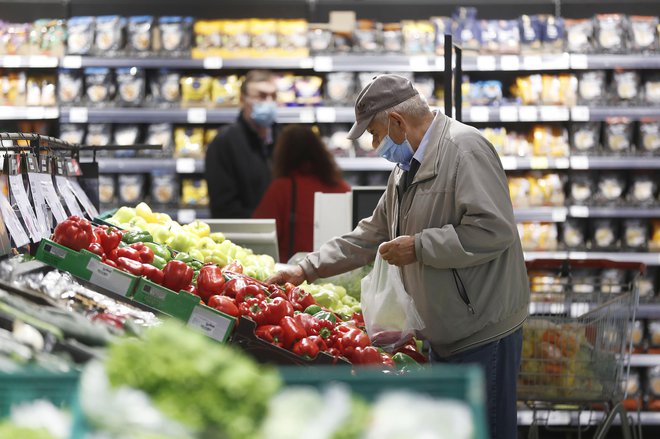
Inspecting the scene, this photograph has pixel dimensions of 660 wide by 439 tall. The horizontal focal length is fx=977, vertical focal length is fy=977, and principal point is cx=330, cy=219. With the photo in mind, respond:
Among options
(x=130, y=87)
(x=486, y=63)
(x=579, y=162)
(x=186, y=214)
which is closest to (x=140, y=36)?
(x=130, y=87)

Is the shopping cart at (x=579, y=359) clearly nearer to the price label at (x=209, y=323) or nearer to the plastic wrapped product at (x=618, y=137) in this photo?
the price label at (x=209, y=323)

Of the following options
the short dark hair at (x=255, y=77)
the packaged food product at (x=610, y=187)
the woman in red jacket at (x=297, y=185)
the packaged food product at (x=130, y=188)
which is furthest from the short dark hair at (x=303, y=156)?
the packaged food product at (x=610, y=187)

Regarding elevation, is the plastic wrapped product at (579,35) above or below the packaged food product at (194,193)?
above

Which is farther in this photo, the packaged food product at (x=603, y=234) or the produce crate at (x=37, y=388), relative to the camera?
the packaged food product at (x=603, y=234)

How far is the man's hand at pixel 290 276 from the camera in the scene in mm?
3357

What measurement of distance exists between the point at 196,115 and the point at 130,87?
0.54 meters

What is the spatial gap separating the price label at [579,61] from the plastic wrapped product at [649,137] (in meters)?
0.65

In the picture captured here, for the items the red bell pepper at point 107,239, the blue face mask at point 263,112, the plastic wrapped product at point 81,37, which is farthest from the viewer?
the plastic wrapped product at point 81,37

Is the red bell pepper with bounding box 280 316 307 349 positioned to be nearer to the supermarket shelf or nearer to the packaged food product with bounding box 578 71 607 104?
the supermarket shelf

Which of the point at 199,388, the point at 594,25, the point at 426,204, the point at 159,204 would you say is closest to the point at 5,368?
the point at 199,388

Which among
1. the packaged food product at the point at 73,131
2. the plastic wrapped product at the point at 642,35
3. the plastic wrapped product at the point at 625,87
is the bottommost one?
the packaged food product at the point at 73,131

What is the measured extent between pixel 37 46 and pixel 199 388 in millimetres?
5875

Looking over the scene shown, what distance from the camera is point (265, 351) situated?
2336mm

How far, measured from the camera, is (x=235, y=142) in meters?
5.66
